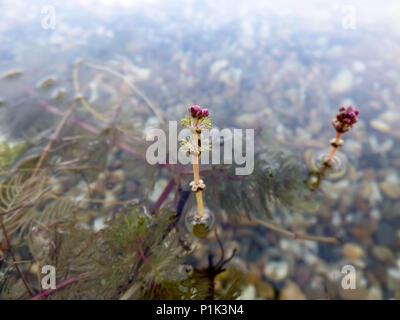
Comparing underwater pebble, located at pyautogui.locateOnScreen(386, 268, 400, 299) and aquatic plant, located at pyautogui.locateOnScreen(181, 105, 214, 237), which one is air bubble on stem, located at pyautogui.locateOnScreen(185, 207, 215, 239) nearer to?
aquatic plant, located at pyautogui.locateOnScreen(181, 105, 214, 237)

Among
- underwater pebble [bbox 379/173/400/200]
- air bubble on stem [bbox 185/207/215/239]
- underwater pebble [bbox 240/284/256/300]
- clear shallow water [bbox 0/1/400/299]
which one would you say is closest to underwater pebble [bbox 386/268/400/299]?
clear shallow water [bbox 0/1/400/299]

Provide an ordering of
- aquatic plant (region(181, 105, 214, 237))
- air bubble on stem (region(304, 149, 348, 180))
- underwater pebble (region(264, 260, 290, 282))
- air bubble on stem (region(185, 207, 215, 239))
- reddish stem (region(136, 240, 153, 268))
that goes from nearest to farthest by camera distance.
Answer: aquatic plant (region(181, 105, 214, 237)) < reddish stem (region(136, 240, 153, 268)) < underwater pebble (region(264, 260, 290, 282)) < air bubble on stem (region(185, 207, 215, 239)) < air bubble on stem (region(304, 149, 348, 180))

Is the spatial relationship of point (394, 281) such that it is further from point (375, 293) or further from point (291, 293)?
point (291, 293)

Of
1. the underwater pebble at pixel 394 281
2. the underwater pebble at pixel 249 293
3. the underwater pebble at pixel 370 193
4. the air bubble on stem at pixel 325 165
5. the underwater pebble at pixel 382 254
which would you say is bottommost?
the underwater pebble at pixel 249 293

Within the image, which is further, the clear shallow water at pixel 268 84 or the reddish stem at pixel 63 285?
the clear shallow water at pixel 268 84

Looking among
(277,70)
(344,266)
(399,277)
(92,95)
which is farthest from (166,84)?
(399,277)

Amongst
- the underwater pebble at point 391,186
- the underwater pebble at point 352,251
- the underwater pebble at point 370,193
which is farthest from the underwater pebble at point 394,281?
the underwater pebble at point 391,186

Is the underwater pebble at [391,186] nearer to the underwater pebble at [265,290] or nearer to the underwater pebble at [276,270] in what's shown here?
the underwater pebble at [276,270]
